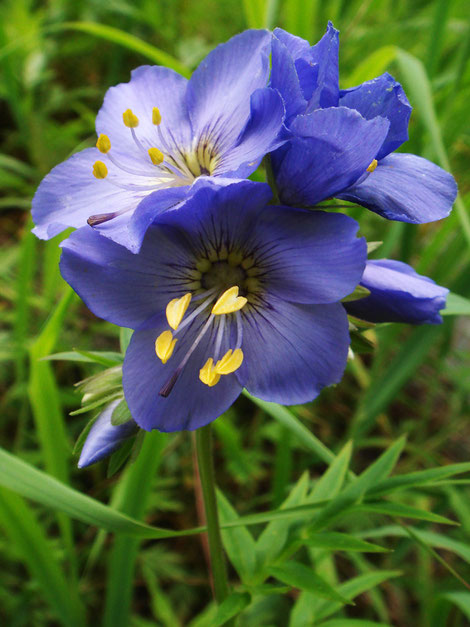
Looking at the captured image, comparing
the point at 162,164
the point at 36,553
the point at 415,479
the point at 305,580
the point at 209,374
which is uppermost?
the point at 162,164

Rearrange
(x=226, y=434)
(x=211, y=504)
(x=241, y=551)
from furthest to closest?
(x=226, y=434) → (x=241, y=551) → (x=211, y=504)

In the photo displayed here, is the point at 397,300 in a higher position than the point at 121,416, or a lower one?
higher

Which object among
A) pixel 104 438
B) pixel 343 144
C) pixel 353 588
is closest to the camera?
pixel 343 144

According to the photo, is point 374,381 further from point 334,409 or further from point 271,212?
point 271,212

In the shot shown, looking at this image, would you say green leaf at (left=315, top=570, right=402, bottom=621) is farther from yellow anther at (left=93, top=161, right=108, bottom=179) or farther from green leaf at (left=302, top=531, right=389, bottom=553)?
yellow anther at (left=93, top=161, right=108, bottom=179)

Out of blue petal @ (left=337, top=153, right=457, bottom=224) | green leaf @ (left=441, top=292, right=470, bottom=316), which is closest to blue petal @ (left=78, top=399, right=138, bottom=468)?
blue petal @ (left=337, top=153, right=457, bottom=224)

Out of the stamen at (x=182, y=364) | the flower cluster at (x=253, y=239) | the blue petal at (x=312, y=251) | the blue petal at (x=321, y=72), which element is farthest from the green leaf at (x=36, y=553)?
the blue petal at (x=321, y=72)

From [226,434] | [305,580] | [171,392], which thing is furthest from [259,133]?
[226,434]

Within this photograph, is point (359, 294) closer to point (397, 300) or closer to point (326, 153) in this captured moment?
point (397, 300)

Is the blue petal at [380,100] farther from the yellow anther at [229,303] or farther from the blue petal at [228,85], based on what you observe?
the yellow anther at [229,303]
